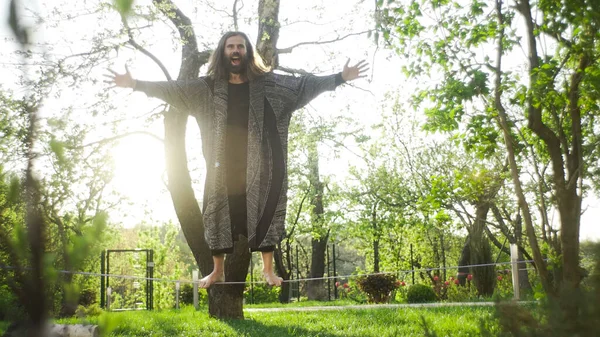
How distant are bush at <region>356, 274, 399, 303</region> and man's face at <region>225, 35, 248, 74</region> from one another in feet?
41.6

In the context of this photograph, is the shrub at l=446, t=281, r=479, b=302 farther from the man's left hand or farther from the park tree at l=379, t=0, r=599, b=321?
the man's left hand

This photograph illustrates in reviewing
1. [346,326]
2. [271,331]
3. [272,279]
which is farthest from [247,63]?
[346,326]

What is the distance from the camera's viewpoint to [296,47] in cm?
1167

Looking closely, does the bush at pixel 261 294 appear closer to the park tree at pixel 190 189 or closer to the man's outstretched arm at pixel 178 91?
the park tree at pixel 190 189

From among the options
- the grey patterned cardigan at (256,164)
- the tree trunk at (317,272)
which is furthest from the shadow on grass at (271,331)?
the tree trunk at (317,272)

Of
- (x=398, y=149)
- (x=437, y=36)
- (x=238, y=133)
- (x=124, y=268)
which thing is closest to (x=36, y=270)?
(x=238, y=133)

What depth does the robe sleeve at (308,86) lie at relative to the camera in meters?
3.90

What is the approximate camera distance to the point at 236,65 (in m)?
3.74

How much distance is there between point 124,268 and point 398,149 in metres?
16.2

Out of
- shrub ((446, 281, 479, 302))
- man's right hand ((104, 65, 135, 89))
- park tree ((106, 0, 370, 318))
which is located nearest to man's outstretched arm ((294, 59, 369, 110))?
man's right hand ((104, 65, 135, 89))

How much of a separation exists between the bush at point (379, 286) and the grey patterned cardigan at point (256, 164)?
40.6ft

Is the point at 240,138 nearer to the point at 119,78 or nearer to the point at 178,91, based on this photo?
the point at 178,91

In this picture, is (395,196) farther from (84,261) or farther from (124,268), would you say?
(84,261)

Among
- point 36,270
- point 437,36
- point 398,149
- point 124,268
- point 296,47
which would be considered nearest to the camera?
point 36,270
